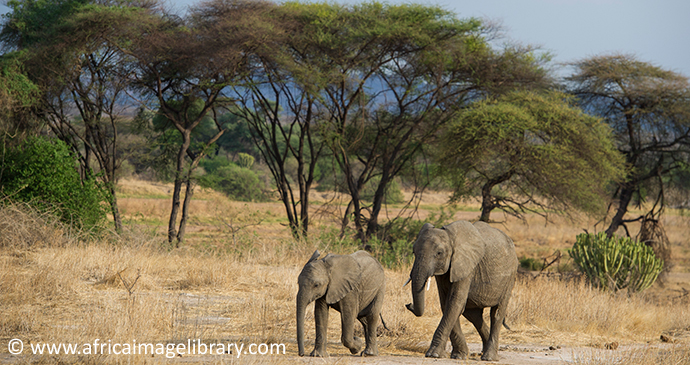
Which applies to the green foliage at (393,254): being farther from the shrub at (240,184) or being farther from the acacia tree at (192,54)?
the shrub at (240,184)

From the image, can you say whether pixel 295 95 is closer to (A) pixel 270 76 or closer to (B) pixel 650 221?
(A) pixel 270 76

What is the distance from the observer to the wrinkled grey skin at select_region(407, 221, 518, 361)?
4.88 meters

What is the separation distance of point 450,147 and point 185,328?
1086 centimetres

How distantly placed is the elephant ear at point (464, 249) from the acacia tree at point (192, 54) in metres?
11.4

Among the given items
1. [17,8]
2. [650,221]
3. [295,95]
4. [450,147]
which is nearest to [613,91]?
[650,221]

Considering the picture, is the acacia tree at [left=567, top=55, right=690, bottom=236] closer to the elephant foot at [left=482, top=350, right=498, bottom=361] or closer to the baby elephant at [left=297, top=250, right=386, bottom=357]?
the elephant foot at [left=482, top=350, right=498, bottom=361]

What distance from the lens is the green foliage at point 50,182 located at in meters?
13.8

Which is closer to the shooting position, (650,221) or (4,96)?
(4,96)

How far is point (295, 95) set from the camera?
19641mm

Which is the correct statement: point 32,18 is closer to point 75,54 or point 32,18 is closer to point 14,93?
point 75,54

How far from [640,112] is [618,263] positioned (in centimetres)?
706

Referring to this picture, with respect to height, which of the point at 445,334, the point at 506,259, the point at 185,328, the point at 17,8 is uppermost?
the point at 17,8

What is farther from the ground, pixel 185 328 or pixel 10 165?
pixel 10 165

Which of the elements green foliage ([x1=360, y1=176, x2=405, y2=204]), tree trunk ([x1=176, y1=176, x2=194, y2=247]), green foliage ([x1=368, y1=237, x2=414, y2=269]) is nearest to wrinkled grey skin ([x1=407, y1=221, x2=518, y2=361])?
green foliage ([x1=368, y1=237, x2=414, y2=269])
